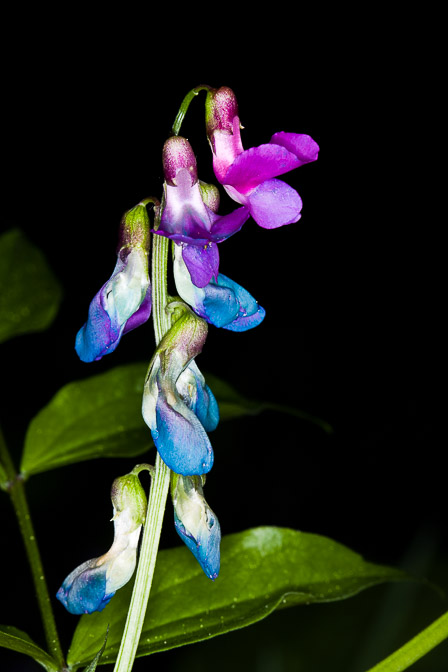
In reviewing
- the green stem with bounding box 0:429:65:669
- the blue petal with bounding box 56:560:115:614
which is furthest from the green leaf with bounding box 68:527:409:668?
the blue petal with bounding box 56:560:115:614

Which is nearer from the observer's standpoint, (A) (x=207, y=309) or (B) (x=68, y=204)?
(A) (x=207, y=309)

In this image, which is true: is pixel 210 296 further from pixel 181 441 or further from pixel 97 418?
pixel 97 418

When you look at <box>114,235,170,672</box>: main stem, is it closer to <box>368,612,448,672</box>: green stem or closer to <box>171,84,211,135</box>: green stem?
<box>171,84,211,135</box>: green stem

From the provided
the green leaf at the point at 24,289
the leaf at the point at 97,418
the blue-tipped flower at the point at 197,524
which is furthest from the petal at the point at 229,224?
the green leaf at the point at 24,289

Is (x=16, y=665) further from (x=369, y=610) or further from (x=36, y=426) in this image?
(x=36, y=426)

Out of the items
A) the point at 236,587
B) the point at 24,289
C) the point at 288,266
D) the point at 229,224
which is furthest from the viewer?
the point at 288,266

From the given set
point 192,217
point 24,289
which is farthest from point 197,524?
point 24,289

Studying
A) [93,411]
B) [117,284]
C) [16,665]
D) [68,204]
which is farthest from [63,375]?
[117,284]
